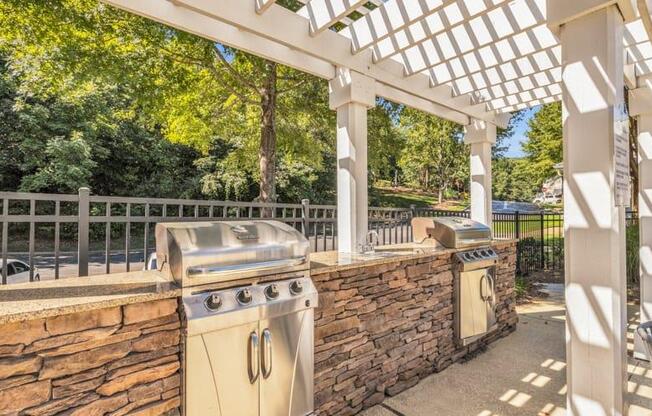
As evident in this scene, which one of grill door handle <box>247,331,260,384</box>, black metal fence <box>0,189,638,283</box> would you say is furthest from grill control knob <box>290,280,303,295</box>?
black metal fence <box>0,189,638,283</box>

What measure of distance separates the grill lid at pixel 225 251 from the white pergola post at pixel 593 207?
5.60 ft

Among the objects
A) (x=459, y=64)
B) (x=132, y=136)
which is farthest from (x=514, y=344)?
(x=132, y=136)

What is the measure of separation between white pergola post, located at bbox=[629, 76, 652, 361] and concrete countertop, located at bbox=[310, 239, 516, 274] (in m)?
1.93

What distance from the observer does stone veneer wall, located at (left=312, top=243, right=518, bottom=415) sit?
247 centimetres

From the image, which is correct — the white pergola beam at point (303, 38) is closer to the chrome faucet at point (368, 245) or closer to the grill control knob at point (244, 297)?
the chrome faucet at point (368, 245)

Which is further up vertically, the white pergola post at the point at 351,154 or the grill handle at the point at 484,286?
the white pergola post at the point at 351,154

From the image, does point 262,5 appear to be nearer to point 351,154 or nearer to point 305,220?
point 351,154

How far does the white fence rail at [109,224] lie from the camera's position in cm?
282

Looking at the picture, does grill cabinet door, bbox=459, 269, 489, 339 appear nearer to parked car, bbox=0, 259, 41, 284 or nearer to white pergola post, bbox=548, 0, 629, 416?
white pergola post, bbox=548, 0, 629, 416

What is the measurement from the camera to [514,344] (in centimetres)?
397

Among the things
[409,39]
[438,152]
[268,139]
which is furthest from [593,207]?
[438,152]

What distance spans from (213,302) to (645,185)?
4382mm

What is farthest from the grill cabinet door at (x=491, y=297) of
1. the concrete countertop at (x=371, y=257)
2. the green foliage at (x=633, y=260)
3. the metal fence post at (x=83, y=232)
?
the metal fence post at (x=83, y=232)

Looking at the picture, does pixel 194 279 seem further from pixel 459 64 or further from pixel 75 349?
pixel 459 64
